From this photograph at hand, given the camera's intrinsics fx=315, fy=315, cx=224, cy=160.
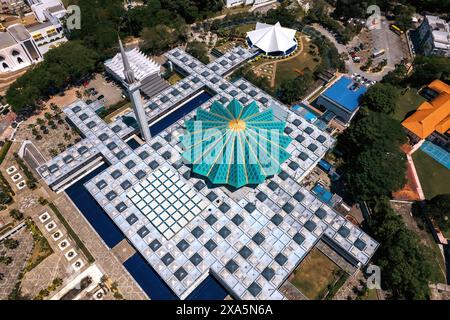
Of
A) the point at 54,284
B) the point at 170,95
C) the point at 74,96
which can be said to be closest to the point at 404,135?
the point at 170,95

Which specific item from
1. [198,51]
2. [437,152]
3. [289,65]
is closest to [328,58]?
[289,65]

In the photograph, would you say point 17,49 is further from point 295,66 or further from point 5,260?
point 295,66

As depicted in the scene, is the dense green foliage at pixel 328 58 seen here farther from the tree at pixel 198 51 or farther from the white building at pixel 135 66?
the white building at pixel 135 66

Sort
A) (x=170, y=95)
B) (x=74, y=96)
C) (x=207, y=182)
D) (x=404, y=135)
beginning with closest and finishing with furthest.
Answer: (x=207, y=182) < (x=404, y=135) < (x=170, y=95) < (x=74, y=96)

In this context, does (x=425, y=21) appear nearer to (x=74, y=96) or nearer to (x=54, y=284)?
(x=74, y=96)

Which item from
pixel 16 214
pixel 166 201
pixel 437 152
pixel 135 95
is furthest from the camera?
pixel 437 152

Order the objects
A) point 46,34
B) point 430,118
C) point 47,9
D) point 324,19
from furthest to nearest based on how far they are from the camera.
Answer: point 324,19 → point 47,9 → point 46,34 → point 430,118
